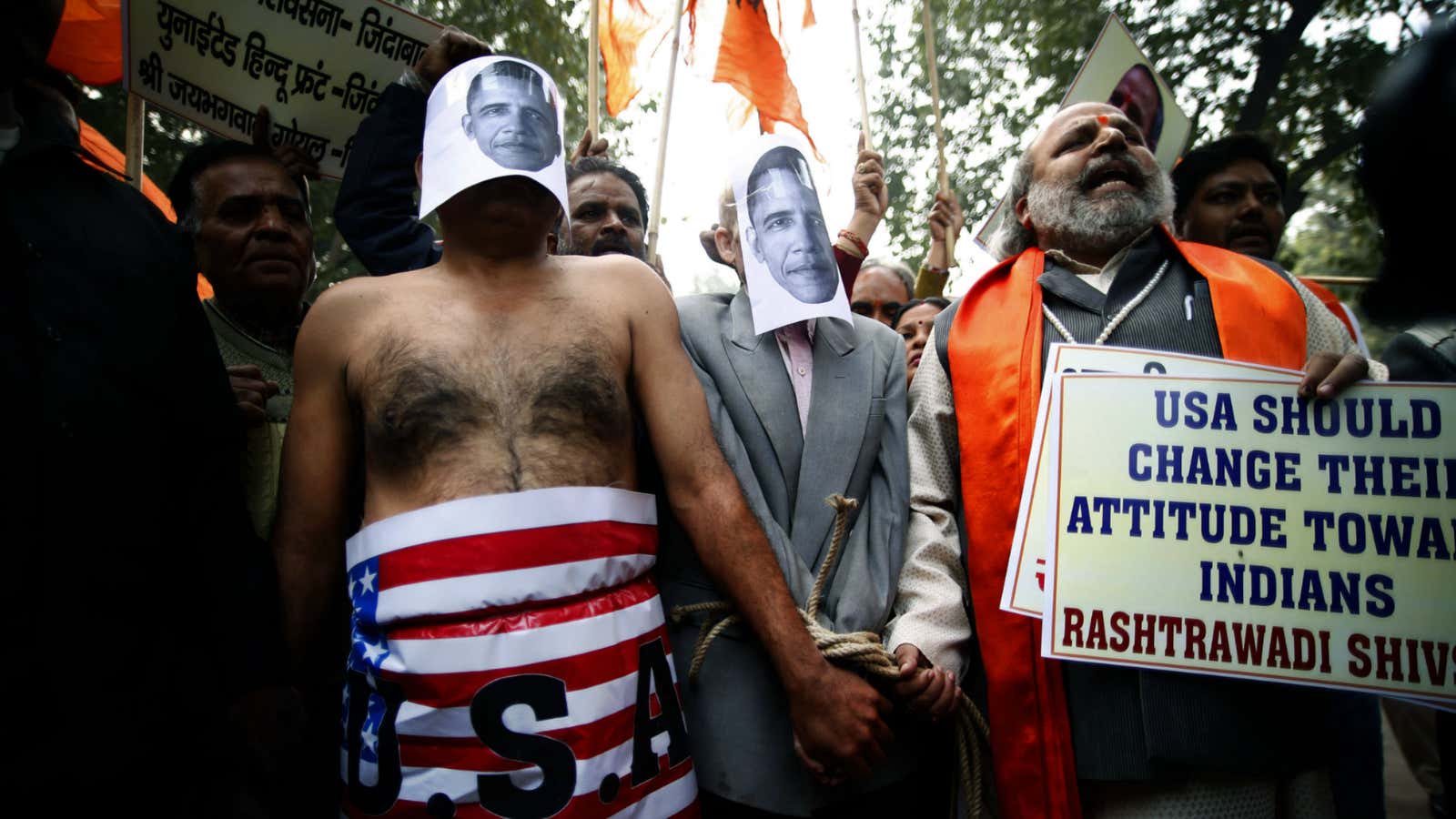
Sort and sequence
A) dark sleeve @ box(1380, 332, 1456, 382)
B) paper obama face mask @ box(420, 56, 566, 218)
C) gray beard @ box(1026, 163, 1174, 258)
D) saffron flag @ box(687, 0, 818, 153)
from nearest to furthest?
paper obama face mask @ box(420, 56, 566, 218) < dark sleeve @ box(1380, 332, 1456, 382) < gray beard @ box(1026, 163, 1174, 258) < saffron flag @ box(687, 0, 818, 153)

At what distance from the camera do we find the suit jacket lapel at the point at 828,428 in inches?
75.5

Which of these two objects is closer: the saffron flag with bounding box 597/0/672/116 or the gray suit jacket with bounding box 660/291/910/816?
the gray suit jacket with bounding box 660/291/910/816

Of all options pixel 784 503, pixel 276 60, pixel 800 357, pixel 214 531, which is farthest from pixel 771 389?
pixel 276 60

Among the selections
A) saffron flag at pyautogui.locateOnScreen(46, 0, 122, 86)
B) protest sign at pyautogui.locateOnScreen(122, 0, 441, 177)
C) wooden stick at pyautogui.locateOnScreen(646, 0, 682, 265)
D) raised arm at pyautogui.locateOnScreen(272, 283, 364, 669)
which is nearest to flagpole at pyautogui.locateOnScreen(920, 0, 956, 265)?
wooden stick at pyautogui.locateOnScreen(646, 0, 682, 265)

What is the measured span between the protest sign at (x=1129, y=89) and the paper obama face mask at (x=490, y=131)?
2724 mm

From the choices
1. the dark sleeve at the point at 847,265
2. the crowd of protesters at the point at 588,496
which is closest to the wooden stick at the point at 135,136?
the crowd of protesters at the point at 588,496

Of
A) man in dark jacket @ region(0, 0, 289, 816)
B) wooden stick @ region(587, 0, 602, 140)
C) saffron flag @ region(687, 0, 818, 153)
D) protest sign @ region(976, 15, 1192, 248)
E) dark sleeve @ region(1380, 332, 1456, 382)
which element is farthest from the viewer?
protest sign @ region(976, 15, 1192, 248)

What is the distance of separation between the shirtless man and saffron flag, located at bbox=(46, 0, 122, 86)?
2440mm

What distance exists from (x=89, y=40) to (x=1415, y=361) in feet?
15.2

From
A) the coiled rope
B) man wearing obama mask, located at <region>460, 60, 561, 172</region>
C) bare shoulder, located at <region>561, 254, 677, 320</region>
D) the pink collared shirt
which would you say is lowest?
the coiled rope

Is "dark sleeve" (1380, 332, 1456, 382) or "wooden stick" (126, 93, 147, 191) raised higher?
"wooden stick" (126, 93, 147, 191)

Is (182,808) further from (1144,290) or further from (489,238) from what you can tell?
(1144,290)

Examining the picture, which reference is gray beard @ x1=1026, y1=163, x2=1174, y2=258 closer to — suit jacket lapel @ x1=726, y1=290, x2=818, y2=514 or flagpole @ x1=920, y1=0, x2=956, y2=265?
suit jacket lapel @ x1=726, y1=290, x2=818, y2=514

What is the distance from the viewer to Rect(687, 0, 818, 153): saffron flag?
3889 mm
